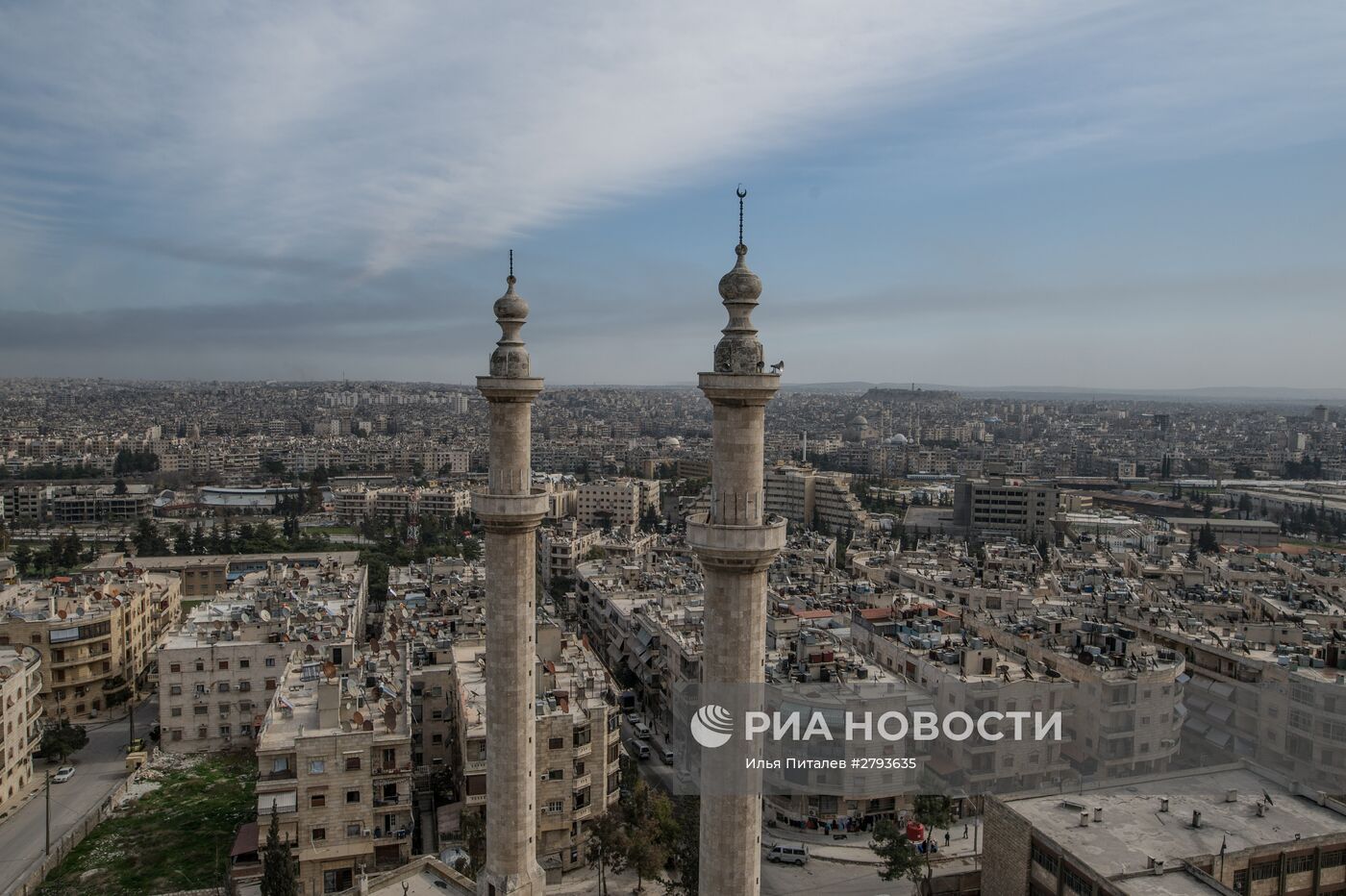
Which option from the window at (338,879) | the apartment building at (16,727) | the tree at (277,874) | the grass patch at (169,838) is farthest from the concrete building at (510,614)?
the apartment building at (16,727)

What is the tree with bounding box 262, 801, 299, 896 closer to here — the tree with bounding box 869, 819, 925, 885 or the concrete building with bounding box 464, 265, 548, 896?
the concrete building with bounding box 464, 265, 548, 896

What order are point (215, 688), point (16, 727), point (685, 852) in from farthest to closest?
point (215, 688), point (16, 727), point (685, 852)

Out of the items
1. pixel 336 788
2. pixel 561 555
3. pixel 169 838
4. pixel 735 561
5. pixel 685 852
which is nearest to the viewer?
pixel 735 561

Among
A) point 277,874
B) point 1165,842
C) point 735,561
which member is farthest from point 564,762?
point 735,561

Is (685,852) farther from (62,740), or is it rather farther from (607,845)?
(62,740)

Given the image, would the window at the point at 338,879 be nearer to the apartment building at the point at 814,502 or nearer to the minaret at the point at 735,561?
the minaret at the point at 735,561

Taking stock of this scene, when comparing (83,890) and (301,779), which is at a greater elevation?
(301,779)

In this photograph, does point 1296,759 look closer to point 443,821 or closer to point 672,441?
point 443,821

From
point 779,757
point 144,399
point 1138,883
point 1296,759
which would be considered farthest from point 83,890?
point 144,399
